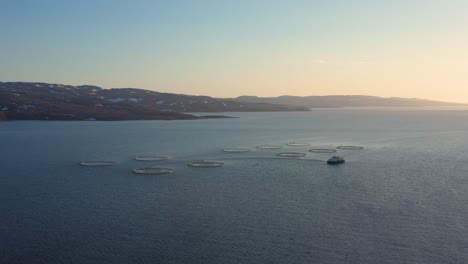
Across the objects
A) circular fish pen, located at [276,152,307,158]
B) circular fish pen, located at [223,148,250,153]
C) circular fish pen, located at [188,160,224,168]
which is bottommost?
circular fish pen, located at [188,160,224,168]

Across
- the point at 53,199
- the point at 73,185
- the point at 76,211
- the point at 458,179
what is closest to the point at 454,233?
the point at 458,179

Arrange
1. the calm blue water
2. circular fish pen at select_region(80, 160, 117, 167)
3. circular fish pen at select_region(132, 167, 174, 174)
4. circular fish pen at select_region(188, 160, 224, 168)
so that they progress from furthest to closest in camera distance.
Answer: circular fish pen at select_region(80, 160, 117, 167) → circular fish pen at select_region(188, 160, 224, 168) → circular fish pen at select_region(132, 167, 174, 174) → the calm blue water

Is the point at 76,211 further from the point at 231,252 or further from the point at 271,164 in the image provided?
the point at 271,164

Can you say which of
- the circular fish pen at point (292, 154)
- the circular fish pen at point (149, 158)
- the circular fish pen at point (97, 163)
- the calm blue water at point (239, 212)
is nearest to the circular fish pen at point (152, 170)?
the calm blue water at point (239, 212)

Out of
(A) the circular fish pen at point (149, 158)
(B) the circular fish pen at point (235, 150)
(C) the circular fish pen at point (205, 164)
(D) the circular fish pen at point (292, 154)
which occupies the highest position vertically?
(D) the circular fish pen at point (292, 154)

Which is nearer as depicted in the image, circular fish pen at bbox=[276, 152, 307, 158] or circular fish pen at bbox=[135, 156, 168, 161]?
circular fish pen at bbox=[135, 156, 168, 161]

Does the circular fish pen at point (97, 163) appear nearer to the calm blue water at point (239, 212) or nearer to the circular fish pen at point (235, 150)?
the calm blue water at point (239, 212)

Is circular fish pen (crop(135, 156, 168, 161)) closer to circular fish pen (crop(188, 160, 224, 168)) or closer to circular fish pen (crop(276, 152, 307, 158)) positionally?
circular fish pen (crop(188, 160, 224, 168))

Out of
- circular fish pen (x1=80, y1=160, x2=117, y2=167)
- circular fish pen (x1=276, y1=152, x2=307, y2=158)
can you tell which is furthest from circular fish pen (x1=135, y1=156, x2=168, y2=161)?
circular fish pen (x1=276, y1=152, x2=307, y2=158)

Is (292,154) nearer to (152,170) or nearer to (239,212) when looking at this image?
(152,170)

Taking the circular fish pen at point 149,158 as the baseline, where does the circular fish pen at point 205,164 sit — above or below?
above

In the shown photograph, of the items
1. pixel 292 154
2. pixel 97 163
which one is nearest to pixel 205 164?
pixel 97 163
